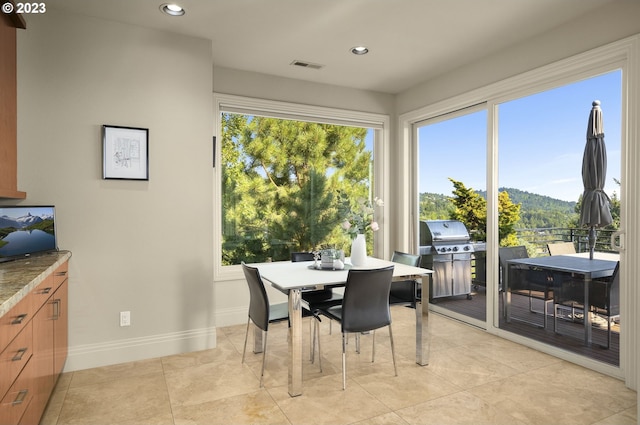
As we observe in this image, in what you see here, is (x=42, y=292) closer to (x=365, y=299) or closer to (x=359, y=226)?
(x=365, y=299)

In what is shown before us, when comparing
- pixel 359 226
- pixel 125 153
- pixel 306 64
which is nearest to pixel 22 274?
pixel 125 153

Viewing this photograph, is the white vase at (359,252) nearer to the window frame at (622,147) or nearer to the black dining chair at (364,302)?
the black dining chair at (364,302)

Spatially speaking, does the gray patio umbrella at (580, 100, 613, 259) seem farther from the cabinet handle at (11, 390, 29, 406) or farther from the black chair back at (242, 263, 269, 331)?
the cabinet handle at (11, 390, 29, 406)

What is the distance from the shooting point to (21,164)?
9.40 feet

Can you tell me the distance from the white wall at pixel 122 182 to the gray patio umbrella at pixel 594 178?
3113 millimetres

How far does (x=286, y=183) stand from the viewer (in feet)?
15.2

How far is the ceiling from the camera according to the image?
114 inches

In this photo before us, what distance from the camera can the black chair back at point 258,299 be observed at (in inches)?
104

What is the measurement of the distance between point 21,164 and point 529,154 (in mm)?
4152

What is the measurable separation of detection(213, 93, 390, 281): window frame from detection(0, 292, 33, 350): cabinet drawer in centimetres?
237

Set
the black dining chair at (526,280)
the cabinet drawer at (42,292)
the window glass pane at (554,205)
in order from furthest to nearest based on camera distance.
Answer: the black dining chair at (526,280), the window glass pane at (554,205), the cabinet drawer at (42,292)

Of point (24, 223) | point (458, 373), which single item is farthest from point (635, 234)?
point (24, 223)

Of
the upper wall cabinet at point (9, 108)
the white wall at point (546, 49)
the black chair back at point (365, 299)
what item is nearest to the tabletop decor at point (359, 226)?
the black chair back at point (365, 299)

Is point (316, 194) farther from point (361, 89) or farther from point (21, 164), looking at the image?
point (21, 164)
